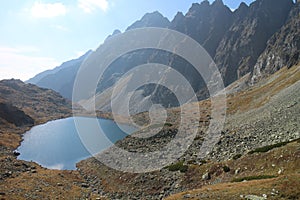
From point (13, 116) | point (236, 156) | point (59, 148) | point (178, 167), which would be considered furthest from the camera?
point (13, 116)

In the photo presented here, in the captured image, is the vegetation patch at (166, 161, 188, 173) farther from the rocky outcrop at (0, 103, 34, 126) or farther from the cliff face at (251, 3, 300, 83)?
the rocky outcrop at (0, 103, 34, 126)

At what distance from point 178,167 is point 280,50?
13204 cm

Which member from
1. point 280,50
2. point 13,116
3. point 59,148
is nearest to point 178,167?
point 59,148

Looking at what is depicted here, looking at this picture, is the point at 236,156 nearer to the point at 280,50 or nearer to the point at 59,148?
the point at 59,148

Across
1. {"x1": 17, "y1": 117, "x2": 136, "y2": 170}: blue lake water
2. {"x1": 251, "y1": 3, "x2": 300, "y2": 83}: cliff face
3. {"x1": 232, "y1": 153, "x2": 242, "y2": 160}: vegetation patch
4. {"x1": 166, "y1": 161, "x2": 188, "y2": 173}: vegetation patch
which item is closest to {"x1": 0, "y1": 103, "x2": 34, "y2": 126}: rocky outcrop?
{"x1": 17, "y1": 117, "x2": 136, "y2": 170}: blue lake water

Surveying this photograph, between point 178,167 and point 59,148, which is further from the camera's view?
point 59,148

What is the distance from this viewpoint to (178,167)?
160 feet

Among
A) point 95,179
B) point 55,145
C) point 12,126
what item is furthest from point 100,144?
point 12,126

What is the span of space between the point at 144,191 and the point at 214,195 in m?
20.8

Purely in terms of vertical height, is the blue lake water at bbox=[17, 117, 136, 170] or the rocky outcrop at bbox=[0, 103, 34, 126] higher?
the rocky outcrop at bbox=[0, 103, 34, 126]

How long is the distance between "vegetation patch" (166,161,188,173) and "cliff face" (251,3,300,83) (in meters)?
112

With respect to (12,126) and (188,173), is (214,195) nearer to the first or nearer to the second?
(188,173)

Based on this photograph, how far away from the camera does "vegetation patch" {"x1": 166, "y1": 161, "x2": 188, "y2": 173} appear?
4704cm

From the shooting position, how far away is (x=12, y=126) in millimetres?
147625
